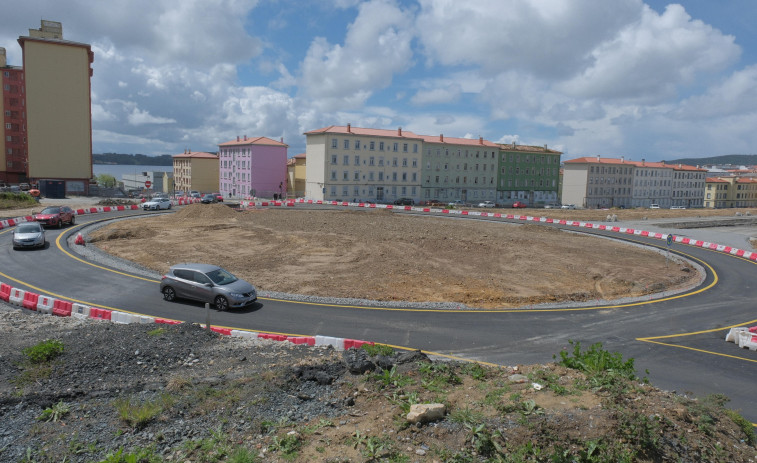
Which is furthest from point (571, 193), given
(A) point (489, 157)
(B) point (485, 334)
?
(B) point (485, 334)

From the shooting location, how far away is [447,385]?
1004 cm

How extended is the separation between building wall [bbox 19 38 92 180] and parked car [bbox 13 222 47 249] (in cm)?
5419

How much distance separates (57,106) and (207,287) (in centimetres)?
7353

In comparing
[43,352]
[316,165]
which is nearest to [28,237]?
[43,352]

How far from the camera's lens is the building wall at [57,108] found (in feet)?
243

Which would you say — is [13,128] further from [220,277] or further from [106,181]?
[220,277]

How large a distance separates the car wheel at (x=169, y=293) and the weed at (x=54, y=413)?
452 inches

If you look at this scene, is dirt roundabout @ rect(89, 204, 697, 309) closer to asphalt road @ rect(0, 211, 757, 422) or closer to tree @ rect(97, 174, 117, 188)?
asphalt road @ rect(0, 211, 757, 422)

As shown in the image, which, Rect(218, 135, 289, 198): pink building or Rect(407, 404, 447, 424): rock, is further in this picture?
Rect(218, 135, 289, 198): pink building

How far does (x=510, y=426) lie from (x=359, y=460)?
8.13ft

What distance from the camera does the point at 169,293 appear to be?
20625 mm

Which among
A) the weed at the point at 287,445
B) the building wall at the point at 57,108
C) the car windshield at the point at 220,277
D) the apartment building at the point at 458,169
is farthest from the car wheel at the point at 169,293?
the apartment building at the point at 458,169

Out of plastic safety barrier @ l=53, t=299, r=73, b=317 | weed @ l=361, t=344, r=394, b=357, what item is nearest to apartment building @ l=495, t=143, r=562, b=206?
plastic safety barrier @ l=53, t=299, r=73, b=317

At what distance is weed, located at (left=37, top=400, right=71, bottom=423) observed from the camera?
899 cm
